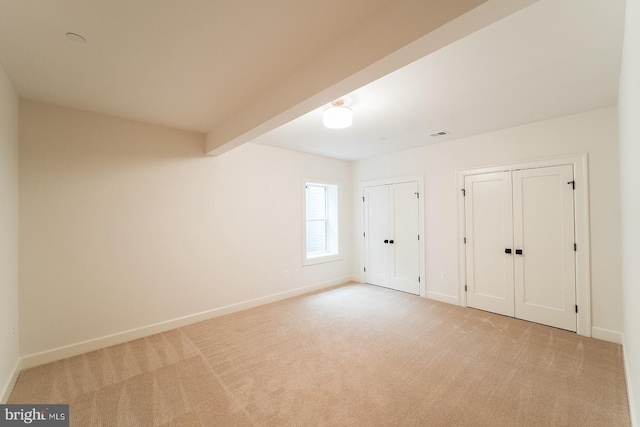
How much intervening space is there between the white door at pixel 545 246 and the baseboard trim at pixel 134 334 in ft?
11.4

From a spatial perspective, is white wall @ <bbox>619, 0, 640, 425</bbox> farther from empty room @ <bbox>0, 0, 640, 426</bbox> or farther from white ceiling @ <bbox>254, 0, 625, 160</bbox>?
white ceiling @ <bbox>254, 0, 625, 160</bbox>

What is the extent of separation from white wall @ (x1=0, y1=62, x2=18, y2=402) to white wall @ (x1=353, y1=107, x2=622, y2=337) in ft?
16.0

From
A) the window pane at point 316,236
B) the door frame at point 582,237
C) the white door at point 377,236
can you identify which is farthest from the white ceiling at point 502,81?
the window pane at point 316,236

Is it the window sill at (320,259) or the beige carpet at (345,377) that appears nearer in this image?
the beige carpet at (345,377)

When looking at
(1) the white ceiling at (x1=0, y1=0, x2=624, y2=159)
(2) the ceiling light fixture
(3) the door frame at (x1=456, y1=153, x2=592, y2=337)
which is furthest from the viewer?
(3) the door frame at (x1=456, y1=153, x2=592, y2=337)

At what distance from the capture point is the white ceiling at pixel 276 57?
1.46 m

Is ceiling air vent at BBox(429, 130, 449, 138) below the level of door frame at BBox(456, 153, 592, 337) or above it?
above

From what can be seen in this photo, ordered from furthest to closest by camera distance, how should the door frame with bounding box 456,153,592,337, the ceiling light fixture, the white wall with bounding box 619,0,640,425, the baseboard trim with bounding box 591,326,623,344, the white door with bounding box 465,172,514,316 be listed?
1. the white door with bounding box 465,172,514,316
2. the door frame with bounding box 456,153,592,337
3. the baseboard trim with bounding box 591,326,623,344
4. the ceiling light fixture
5. the white wall with bounding box 619,0,640,425

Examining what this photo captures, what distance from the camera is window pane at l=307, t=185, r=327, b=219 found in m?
5.27

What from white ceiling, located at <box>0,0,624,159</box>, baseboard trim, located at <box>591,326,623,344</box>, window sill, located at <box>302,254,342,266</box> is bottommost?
baseboard trim, located at <box>591,326,623,344</box>

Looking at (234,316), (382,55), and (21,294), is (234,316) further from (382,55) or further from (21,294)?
(382,55)

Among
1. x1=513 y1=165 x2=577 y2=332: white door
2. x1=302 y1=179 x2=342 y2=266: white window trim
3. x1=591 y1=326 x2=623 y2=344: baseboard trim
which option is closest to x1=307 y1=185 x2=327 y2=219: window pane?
x1=302 y1=179 x2=342 y2=266: white window trim

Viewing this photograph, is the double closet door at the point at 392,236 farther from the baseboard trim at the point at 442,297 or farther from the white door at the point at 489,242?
the white door at the point at 489,242

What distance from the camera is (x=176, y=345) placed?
9.55 feet
